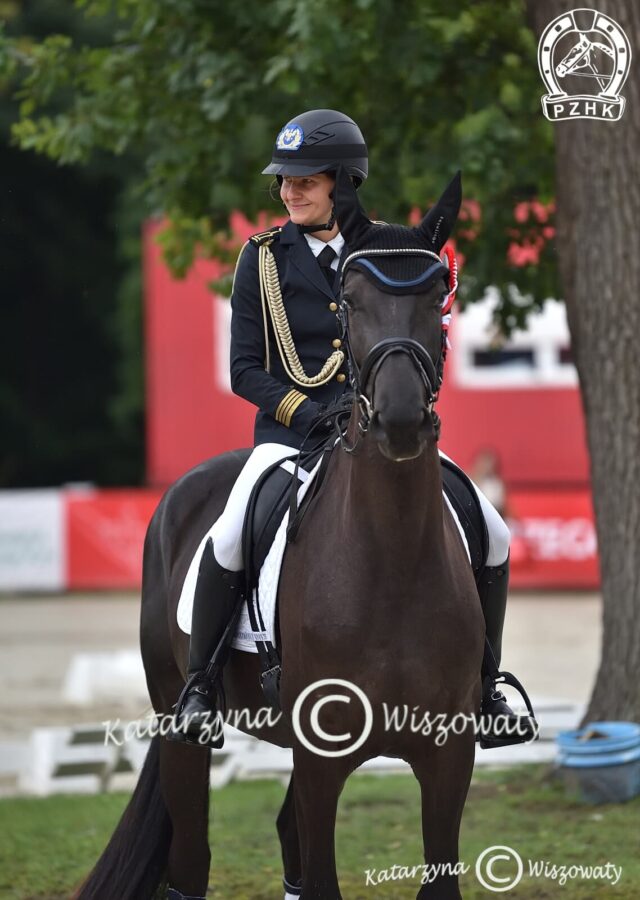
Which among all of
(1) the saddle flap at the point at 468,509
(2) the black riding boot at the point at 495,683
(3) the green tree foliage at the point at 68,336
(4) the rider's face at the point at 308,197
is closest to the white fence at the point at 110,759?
(2) the black riding boot at the point at 495,683

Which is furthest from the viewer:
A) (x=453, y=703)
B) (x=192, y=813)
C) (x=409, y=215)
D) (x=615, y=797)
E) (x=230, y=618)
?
(x=409, y=215)

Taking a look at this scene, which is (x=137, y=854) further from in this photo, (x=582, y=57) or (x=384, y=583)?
(x=582, y=57)

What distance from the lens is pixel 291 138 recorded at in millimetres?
5098

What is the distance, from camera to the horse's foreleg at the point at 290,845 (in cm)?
595

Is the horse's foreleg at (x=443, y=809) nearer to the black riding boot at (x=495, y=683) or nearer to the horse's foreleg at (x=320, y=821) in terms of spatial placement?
the horse's foreleg at (x=320, y=821)

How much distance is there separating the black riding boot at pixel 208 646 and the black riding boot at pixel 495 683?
880 millimetres

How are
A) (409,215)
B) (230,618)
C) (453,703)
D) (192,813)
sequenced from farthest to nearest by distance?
Answer: 1. (409,215)
2. (192,813)
3. (230,618)
4. (453,703)

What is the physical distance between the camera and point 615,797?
7789 millimetres

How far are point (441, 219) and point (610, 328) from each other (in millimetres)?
3617

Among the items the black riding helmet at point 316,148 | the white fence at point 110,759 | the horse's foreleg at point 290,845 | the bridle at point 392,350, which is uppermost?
the black riding helmet at point 316,148

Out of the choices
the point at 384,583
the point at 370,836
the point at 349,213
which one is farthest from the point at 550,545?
the point at 349,213

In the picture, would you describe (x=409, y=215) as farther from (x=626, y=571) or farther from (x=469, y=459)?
(x=469, y=459)

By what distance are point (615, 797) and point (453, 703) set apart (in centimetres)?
353

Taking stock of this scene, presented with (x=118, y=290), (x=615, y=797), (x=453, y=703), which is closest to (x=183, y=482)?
(x=453, y=703)
